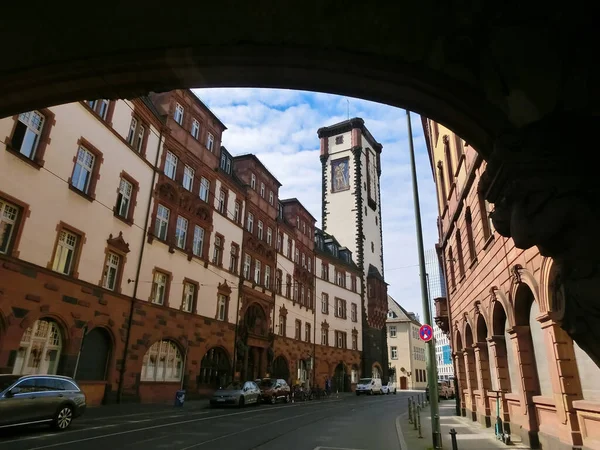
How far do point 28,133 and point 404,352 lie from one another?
222 ft

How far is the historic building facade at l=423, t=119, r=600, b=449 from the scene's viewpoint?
850 centimetres

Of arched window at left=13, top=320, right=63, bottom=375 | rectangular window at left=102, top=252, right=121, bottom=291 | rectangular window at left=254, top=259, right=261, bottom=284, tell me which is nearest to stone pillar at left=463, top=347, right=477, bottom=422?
rectangular window at left=102, top=252, right=121, bottom=291

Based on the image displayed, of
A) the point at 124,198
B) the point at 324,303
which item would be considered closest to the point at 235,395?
the point at 124,198

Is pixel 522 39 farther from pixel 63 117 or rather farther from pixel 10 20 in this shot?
pixel 63 117

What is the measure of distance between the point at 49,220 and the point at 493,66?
57.8 feet

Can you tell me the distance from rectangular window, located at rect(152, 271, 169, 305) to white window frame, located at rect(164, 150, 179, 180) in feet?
19.4

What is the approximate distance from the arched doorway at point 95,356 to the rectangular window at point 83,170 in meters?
6.44

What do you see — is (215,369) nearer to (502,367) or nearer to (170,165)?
(170,165)

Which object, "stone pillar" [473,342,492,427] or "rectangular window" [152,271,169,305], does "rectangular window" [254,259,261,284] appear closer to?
"rectangular window" [152,271,169,305]

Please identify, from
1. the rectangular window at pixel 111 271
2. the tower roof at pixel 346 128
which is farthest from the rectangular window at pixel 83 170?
the tower roof at pixel 346 128

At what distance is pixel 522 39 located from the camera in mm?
3248

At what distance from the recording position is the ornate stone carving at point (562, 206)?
3008 millimetres

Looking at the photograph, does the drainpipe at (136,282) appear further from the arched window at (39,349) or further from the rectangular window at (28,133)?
the rectangular window at (28,133)

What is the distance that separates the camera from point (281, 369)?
3703 centimetres
